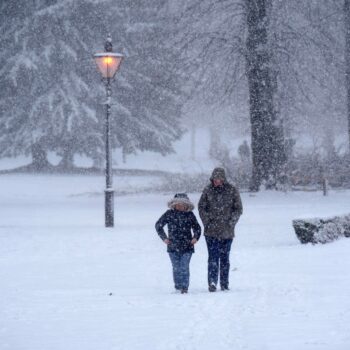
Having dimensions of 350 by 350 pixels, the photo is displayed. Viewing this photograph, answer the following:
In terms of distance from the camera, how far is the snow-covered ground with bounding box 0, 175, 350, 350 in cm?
699

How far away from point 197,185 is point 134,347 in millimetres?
20776

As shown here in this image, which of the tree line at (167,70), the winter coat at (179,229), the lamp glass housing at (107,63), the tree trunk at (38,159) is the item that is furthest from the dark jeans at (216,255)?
the tree trunk at (38,159)

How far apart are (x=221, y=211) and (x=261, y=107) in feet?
51.3

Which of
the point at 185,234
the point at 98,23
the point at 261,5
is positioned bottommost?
the point at 185,234

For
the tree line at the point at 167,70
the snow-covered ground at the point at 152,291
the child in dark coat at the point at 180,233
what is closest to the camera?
the snow-covered ground at the point at 152,291

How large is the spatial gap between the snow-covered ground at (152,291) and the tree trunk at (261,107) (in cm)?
498

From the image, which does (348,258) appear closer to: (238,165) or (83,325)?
(83,325)

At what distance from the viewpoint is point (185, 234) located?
966 centimetres

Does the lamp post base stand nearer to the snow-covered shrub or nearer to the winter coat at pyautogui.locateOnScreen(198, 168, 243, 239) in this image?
the snow-covered shrub

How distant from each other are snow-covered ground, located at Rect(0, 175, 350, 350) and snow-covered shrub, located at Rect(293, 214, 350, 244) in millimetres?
235

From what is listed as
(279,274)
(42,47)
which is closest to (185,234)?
(279,274)

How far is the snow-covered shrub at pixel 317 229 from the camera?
Result: 13609mm

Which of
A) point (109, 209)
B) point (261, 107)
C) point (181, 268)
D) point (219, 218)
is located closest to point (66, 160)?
point (261, 107)

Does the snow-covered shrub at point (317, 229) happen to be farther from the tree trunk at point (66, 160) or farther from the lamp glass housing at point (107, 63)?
the tree trunk at point (66, 160)
